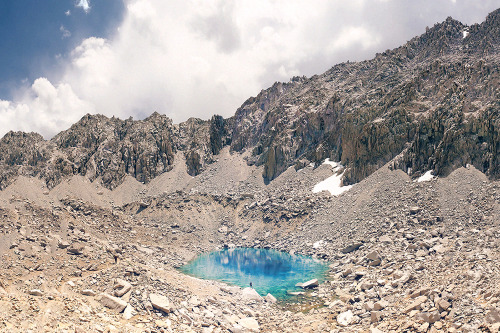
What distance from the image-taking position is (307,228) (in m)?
68.7

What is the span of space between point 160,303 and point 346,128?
7071 cm

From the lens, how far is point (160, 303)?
27172 mm

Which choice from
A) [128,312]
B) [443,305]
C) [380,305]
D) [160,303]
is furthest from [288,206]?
[443,305]

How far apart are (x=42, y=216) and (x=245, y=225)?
4407 cm

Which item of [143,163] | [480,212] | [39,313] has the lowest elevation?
[39,313]

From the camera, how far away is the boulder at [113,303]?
25688mm

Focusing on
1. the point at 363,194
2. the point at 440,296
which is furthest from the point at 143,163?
the point at 440,296

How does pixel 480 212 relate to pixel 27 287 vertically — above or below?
above

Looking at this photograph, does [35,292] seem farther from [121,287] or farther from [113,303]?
[121,287]

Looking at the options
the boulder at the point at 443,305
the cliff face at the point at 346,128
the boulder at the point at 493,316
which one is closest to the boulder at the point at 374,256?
the boulder at the point at 443,305

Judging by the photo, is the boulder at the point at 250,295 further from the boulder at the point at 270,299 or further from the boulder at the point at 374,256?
the boulder at the point at 374,256

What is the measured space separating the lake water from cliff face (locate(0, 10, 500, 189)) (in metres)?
28.2

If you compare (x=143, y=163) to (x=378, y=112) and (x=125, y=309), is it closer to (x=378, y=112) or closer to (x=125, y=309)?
(x=378, y=112)

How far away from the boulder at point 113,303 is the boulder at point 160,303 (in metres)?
2.24
